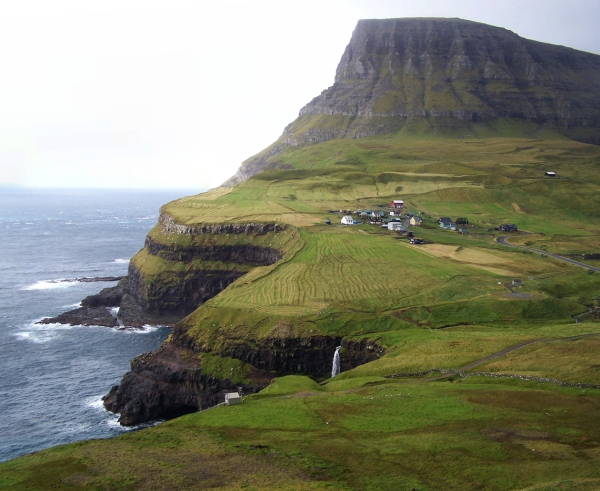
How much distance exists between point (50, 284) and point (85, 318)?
132ft

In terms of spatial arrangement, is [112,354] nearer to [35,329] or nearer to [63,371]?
[63,371]

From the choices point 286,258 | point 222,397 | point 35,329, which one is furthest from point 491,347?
point 35,329

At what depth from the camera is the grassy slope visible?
42.2 meters

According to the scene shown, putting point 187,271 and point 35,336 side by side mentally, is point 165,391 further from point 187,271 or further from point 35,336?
point 187,271


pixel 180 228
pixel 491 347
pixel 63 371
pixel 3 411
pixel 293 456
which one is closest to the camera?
pixel 293 456

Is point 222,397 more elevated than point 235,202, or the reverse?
point 235,202

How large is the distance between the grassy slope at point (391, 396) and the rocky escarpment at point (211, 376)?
6.34 feet

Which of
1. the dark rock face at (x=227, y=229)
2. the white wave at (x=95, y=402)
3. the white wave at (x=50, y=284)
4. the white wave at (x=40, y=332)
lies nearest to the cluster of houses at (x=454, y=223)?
the dark rock face at (x=227, y=229)

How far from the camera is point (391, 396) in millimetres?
58281

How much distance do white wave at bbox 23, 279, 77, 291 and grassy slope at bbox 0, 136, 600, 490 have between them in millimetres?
70360

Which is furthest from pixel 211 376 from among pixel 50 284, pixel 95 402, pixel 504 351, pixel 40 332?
pixel 50 284

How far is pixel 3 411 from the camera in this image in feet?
285

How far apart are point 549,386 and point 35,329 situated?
348ft

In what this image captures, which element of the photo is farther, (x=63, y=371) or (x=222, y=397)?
(x=63, y=371)
